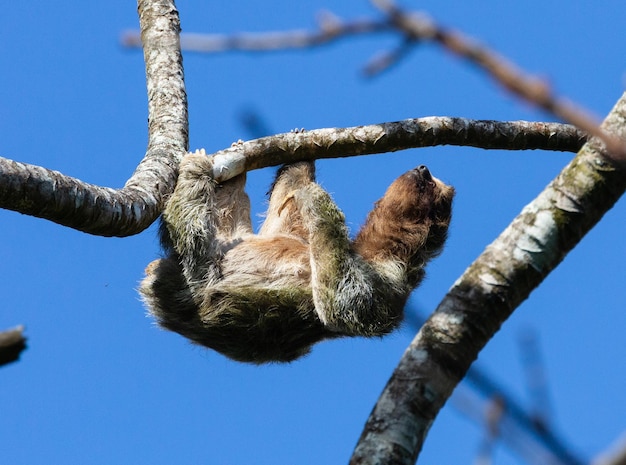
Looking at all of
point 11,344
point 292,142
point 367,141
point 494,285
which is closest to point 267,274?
point 292,142

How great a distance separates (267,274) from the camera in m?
9.30

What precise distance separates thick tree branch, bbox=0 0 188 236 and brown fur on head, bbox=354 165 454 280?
8.52 ft

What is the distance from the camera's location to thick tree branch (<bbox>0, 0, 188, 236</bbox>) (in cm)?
627

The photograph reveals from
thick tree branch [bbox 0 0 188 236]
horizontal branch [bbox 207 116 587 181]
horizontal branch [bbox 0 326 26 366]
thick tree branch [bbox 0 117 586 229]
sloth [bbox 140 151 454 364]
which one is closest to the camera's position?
horizontal branch [bbox 0 326 26 366]

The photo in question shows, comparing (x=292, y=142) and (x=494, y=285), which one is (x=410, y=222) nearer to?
(x=292, y=142)

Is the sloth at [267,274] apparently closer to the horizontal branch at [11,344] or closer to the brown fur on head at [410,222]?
the brown fur on head at [410,222]

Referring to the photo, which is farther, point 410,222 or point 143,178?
point 410,222

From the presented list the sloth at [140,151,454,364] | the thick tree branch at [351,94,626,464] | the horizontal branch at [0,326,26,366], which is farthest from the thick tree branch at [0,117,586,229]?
the horizontal branch at [0,326,26,366]

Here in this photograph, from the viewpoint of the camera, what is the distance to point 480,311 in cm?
389

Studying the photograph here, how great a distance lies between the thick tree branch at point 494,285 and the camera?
145 inches

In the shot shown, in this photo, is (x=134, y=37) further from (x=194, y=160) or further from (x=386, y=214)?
(x=386, y=214)

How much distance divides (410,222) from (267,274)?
6.53ft

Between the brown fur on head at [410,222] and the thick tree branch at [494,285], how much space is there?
5813mm

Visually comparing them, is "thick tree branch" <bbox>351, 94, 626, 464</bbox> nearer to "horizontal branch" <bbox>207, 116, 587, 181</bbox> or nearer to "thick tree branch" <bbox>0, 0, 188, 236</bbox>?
"thick tree branch" <bbox>0, 0, 188, 236</bbox>
